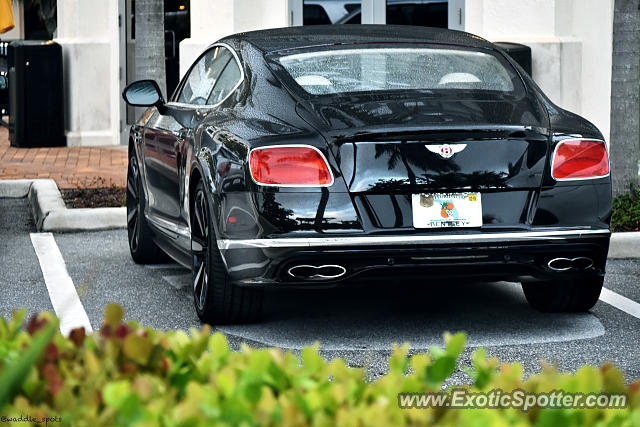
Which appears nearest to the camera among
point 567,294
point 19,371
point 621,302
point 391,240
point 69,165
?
point 19,371

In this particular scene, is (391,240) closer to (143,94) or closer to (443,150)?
(443,150)

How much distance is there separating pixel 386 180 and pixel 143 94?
253 cm

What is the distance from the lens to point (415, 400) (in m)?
2.42

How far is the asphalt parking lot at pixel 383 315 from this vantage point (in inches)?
230

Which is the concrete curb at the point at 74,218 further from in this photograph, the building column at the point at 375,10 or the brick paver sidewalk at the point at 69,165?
the building column at the point at 375,10

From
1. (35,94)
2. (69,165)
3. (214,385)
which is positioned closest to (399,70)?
(214,385)

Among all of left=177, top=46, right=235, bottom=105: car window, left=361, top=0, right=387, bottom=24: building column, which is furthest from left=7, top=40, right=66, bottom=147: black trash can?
left=177, top=46, right=235, bottom=105: car window

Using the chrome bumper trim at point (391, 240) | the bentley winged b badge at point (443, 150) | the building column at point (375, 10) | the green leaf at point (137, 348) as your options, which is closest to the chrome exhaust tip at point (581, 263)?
the chrome bumper trim at point (391, 240)

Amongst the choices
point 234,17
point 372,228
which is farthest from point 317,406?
point 234,17

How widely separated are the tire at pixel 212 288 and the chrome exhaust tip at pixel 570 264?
132cm

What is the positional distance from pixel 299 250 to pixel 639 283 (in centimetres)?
277

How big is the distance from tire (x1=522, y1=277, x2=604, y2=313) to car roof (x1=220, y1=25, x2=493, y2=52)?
128 centimetres

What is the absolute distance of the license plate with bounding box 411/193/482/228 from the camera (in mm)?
5671

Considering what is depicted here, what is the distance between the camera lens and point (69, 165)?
14648mm
